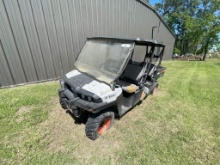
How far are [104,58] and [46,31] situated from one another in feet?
10.7

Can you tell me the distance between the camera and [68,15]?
4.68 metres

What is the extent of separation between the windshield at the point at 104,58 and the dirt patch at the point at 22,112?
163 cm

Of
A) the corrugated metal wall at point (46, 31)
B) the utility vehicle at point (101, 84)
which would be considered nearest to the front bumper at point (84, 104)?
the utility vehicle at point (101, 84)

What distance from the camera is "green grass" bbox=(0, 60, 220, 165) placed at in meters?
1.96

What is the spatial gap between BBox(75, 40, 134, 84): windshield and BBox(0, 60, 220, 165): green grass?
1.20m

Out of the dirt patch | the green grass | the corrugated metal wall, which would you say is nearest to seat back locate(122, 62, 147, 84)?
the green grass

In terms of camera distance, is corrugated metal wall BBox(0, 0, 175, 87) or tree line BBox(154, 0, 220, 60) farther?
tree line BBox(154, 0, 220, 60)

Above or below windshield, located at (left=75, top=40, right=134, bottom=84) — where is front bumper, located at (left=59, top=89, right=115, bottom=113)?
below

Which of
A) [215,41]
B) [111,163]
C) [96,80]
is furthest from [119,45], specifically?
[215,41]

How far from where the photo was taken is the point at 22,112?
2.88 m

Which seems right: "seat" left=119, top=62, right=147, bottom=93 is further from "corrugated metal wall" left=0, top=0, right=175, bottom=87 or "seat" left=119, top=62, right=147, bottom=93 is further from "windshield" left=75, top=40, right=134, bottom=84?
"corrugated metal wall" left=0, top=0, right=175, bottom=87

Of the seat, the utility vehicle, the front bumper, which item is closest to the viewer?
the front bumper

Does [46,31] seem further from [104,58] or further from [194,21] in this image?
[194,21]

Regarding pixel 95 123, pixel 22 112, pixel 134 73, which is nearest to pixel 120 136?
pixel 95 123
